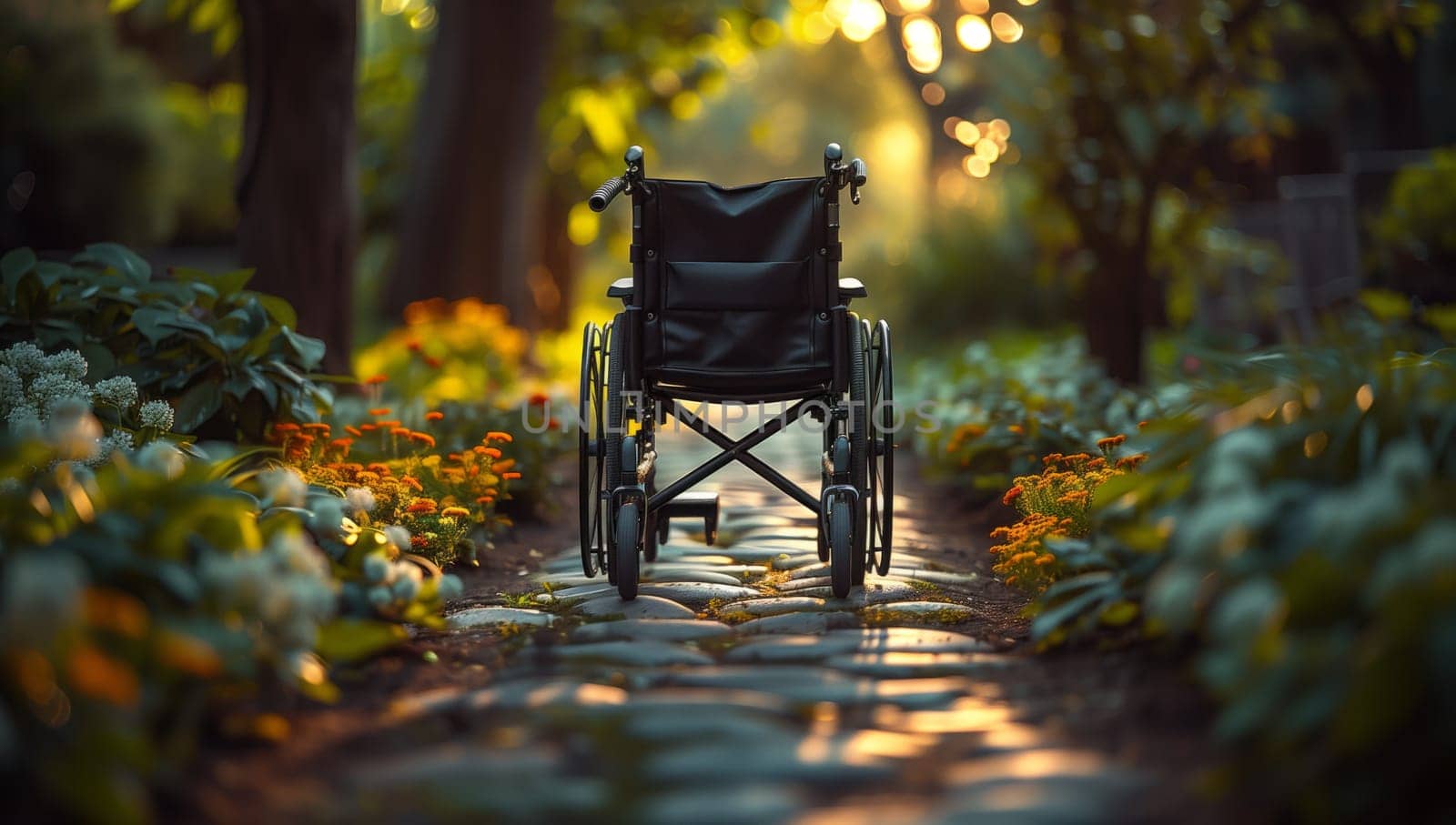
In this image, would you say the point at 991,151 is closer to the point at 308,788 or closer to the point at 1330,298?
the point at 1330,298

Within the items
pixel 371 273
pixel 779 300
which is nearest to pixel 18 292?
pixel 779 300

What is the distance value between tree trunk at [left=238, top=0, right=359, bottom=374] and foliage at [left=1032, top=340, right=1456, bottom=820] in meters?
3.95

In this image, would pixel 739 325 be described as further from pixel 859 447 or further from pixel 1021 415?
pixel 1021 415

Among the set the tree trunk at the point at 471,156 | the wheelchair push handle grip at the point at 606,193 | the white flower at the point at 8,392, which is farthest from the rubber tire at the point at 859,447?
the tree trunk at the point at 471,156

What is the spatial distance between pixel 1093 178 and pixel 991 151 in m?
1.09

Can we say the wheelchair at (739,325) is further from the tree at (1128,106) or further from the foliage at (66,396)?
the tree at (1128,106)

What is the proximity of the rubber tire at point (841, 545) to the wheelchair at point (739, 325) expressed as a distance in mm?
158

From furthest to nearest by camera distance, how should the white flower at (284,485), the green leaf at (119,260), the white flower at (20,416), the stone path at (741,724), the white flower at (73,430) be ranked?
the green leaf at (119,260) < the white flower at (20,416) < the white flower at (284,485) < the white flower at (73,430) < the stone path at (741,724)

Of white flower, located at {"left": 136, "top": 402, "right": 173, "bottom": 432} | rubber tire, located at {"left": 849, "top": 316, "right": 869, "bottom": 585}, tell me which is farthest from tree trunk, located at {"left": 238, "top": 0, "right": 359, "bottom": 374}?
rubber tire, located at {"left": 849, "top": 316, "right": 869, "bottom": 585}

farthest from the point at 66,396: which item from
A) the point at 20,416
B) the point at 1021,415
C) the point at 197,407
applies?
the point at 1021,415

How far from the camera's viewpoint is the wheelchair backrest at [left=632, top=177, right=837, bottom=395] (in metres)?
3.90

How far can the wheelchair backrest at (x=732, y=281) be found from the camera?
3.90m

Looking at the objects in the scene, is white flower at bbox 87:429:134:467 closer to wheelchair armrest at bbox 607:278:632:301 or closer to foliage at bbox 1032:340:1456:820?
wheelchair armrest at bbox 607:278:632:301

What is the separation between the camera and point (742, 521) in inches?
206
